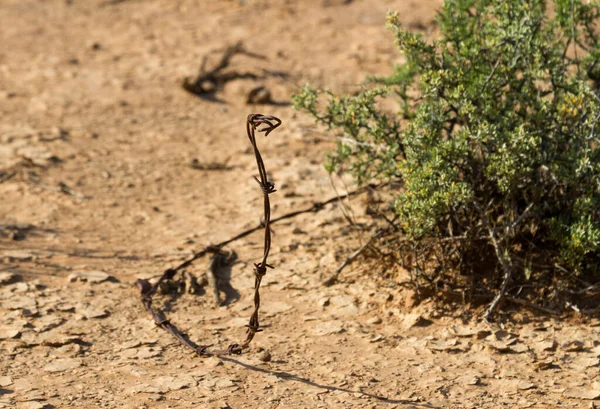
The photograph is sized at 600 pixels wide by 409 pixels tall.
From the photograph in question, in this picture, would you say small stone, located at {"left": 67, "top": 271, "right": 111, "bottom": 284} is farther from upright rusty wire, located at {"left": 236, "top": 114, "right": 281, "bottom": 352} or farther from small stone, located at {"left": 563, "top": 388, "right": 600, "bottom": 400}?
small stone, located at {"left": 563, "top": 388, "right": 600, "bottom": 400}

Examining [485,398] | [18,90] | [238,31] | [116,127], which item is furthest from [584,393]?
[238,31]

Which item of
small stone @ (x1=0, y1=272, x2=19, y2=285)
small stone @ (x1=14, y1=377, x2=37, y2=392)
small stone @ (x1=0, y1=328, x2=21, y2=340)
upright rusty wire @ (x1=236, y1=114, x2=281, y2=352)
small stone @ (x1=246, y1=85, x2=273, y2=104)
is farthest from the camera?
small stone @ (x1=246, y1=85, x2=273, y2=104)

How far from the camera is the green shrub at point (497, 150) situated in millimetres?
4129

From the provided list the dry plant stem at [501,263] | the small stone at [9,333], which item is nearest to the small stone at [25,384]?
the small stone at [9,333]

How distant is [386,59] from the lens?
26.5ft

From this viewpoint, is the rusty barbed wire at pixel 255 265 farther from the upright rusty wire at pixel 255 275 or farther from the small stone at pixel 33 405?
the small stone at pixel 33 405

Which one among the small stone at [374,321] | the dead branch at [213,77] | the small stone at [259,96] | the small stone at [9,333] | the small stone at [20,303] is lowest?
the small stone at [374,321]

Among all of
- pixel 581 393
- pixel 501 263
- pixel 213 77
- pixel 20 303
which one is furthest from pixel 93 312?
pixel 213 77

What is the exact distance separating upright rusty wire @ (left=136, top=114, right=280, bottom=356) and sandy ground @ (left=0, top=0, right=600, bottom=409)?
0.21 ft

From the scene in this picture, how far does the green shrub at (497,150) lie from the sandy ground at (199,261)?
0.32 metres

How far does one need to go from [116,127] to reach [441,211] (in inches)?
142

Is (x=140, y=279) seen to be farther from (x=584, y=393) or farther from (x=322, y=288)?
(x=584, y=393)

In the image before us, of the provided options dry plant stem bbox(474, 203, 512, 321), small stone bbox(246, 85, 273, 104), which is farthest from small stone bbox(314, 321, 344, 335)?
small stone bbox(246, 85, 273, 104)

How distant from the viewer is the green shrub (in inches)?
163
